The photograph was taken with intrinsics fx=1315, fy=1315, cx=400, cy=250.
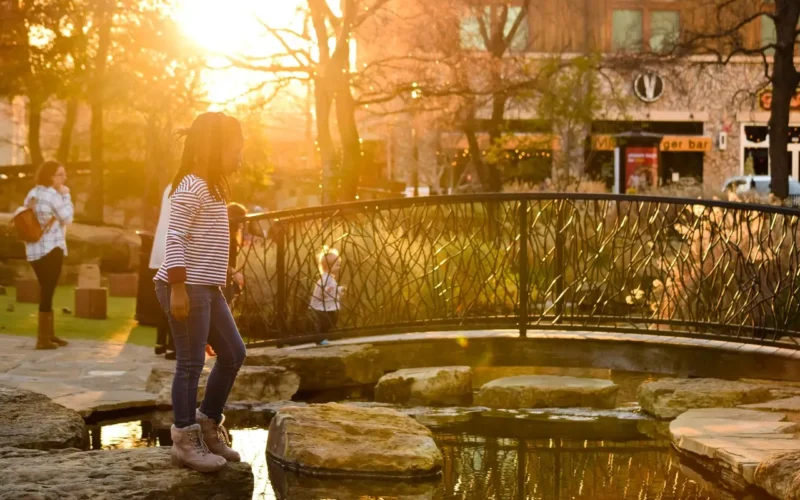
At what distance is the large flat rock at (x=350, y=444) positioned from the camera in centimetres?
722

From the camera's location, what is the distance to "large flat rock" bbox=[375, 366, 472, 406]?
1047cm

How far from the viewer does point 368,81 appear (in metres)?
24.9

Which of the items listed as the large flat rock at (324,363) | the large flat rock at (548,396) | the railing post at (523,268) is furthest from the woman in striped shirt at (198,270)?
the railing post at (523,268)

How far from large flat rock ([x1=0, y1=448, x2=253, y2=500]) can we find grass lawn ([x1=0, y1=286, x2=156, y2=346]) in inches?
274

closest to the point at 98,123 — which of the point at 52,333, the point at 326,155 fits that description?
the point at 326,155

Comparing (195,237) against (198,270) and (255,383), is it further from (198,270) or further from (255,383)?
(255,383)

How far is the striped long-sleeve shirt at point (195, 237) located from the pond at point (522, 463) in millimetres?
1241

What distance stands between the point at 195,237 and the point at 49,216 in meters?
6.66

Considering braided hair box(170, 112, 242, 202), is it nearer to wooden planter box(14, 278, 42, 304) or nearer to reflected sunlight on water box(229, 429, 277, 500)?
reflected sunlight on water box(229, 429, 277, 500)

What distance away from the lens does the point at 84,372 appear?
34.6 ft

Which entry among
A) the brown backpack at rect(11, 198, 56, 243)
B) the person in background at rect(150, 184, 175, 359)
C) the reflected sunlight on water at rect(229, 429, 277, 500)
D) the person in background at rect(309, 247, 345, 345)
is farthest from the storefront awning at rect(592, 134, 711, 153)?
the reflected sunlight on water at rect(229, 429, 277, 500)

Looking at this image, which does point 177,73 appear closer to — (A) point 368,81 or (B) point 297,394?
(A) point 368,81

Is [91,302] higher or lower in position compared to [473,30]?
lower

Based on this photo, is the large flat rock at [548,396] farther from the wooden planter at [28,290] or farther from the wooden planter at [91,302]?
the wooden planter at [28,290]
